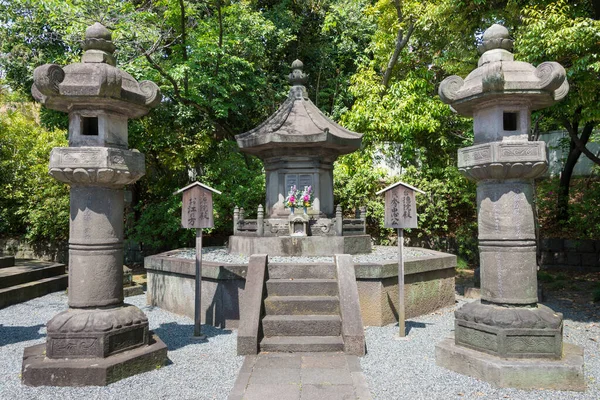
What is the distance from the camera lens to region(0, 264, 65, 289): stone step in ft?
32.7

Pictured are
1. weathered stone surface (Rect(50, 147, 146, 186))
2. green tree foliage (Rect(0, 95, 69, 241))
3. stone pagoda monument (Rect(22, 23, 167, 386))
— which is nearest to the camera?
stone pagoda monument (Rect(22, 23, 167, 386))

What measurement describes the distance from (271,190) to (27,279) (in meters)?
6.83

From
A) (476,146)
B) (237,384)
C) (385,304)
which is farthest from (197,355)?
(476,146)

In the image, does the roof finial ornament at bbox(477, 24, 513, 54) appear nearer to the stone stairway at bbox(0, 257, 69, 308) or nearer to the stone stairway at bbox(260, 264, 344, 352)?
the stone stairway at bbox(260, 264, 344, 352)

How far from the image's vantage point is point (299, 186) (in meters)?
10.0

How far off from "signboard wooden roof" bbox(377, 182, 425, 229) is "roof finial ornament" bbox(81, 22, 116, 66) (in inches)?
173

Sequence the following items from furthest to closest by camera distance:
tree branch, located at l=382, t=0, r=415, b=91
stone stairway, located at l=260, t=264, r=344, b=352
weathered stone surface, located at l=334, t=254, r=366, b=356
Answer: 1. tree branch, located at l=382, t=0, r=415, b=91
2. stone stairway, located at l=260, t=264, r=344, b=352
3. weathered stone surface, located at l=334, t=254, r=366, b=356

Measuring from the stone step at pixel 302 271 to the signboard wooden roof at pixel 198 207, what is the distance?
1.36 meters

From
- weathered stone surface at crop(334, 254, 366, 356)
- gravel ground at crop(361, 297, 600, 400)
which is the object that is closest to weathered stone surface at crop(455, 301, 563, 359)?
gravel ground at crop(361, 297, 600, 400)

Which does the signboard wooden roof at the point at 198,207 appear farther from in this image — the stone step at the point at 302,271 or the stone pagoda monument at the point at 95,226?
the stone pagoda monument at the point at 95,226

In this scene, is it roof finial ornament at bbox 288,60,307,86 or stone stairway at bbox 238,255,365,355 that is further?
roof finial ornament at bbox 288,60,307,86

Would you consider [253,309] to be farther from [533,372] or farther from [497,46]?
[497,46]

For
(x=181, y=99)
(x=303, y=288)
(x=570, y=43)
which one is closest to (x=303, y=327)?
(x=303, y=288)

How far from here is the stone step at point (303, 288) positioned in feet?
21.9
